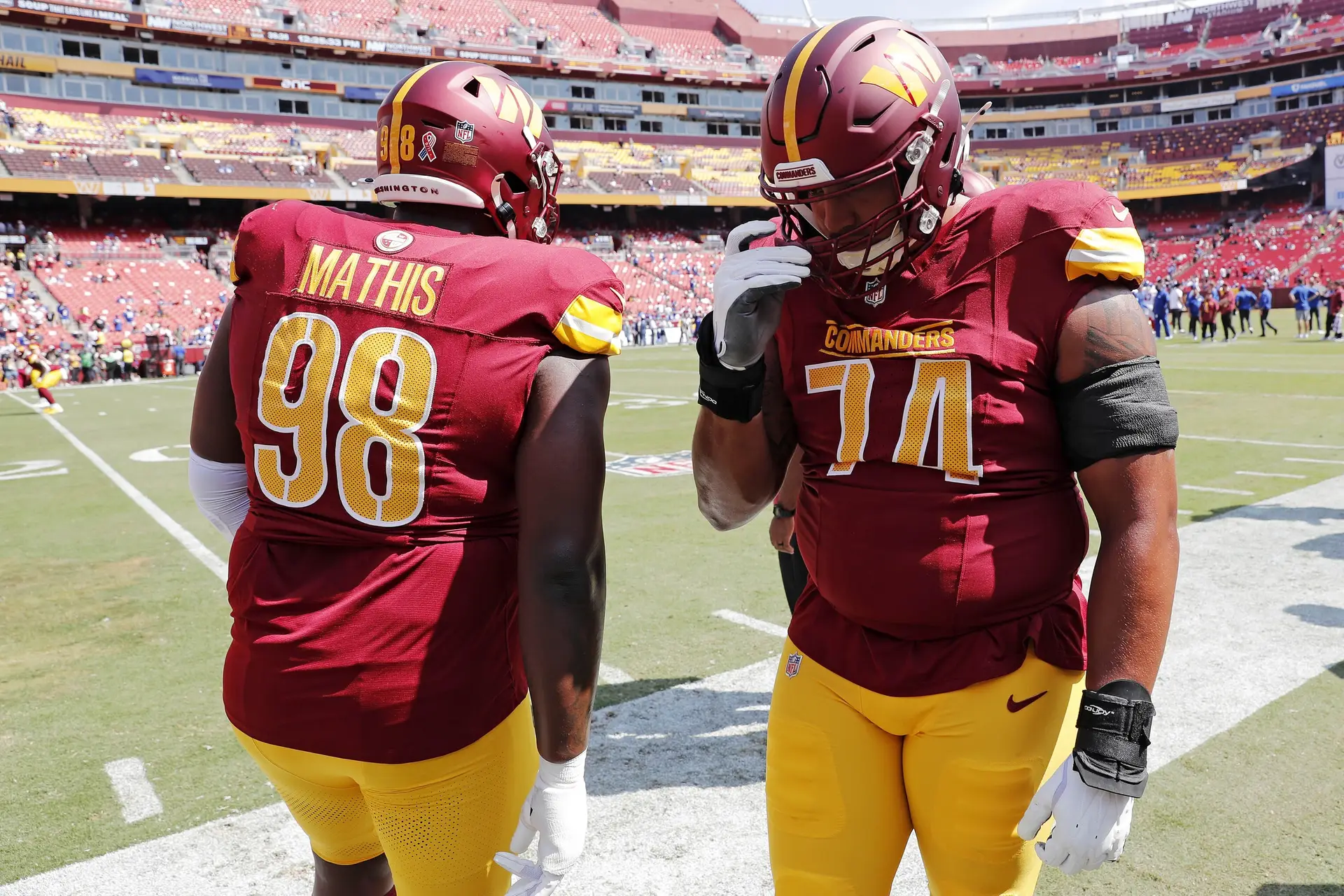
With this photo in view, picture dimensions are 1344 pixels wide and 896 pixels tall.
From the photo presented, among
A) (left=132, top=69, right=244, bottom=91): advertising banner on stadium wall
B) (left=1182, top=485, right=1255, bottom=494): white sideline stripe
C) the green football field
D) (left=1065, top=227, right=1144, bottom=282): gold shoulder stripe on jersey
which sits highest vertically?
(left=132, top=69, right=244, bottom=91): advertising banner on stadium wall

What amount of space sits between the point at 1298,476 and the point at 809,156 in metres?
8.36

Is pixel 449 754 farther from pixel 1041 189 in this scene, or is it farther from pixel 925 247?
pixel 1041 189

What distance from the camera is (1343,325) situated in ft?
74.3

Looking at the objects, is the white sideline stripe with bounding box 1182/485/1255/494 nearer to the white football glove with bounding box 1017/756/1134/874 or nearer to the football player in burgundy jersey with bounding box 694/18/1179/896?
the football player in burgundy jersey with bounding box 694/18/1179/896

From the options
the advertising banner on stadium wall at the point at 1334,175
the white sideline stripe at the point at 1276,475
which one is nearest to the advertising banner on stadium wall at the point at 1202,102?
the advertising banner on stadium wall at the point at 1334,175

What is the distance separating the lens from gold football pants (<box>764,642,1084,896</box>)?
182 centimetres

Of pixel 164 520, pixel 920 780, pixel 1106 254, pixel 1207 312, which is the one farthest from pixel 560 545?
pixel 1207 312

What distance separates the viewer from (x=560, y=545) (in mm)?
1712

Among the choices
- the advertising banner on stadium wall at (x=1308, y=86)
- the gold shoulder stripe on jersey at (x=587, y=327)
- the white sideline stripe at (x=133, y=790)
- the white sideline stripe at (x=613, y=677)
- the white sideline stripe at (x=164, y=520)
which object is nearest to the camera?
the gold shoulder stripe on jersey at (x=587, y=327)

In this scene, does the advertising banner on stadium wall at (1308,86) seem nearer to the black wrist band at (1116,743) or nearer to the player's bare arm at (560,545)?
the black wrist band at (1116,743)

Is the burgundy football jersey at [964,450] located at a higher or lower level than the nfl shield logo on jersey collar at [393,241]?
lower

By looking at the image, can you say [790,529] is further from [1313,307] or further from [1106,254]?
[1313,307]


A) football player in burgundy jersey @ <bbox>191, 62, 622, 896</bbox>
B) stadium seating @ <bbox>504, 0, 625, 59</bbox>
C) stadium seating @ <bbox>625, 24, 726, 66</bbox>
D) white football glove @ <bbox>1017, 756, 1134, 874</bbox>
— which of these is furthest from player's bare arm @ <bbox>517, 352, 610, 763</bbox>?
stadium seating @ <bbox>625, 24, 726, 66</bbox>

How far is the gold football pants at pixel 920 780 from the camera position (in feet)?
5.96
